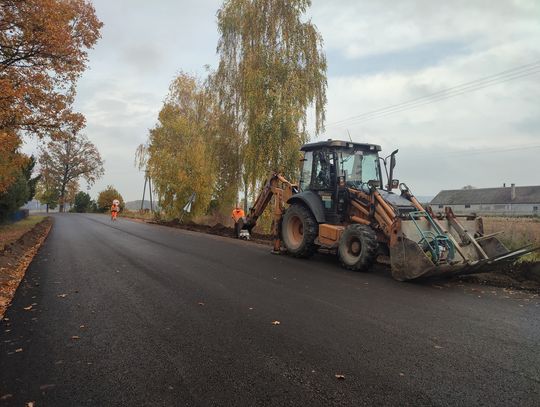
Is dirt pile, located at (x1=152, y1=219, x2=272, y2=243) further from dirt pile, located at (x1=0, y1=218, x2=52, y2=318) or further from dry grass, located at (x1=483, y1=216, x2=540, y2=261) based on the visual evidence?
dry grass, located at (x1=483, y1=216, x2=540, y2=261)

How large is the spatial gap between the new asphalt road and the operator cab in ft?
8.49

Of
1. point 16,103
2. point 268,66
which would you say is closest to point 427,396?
point 16,103

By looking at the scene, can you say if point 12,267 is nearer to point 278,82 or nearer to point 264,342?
point 264,342

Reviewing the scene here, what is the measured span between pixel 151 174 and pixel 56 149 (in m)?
42.0

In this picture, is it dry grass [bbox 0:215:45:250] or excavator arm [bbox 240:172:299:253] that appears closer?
excavator arm [bbox 240:172:299:253]

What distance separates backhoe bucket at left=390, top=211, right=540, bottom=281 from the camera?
7500 mm

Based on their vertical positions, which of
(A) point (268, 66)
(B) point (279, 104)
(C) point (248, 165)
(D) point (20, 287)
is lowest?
(D) point (20, 287)

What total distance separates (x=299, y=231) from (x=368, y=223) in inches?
107

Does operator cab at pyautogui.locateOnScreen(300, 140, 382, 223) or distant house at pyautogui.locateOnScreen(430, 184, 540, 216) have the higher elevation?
distant house at pyautogui.locateOnScreen(430, 184, 540, 216)

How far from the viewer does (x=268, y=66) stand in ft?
62.4

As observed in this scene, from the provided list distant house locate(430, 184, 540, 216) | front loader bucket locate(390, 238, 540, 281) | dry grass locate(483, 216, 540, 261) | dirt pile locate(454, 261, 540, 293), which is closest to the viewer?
front loader bucket locate(390, 238, 540, 281)

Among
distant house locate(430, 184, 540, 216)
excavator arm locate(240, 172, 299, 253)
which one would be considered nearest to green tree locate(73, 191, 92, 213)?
distant house locate(430, 184, 540, 216)

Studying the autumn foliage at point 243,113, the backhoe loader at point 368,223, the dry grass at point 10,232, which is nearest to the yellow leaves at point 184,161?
the autumn foliage at point 243,113

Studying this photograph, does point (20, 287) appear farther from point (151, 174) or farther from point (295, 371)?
point (151, 174)
